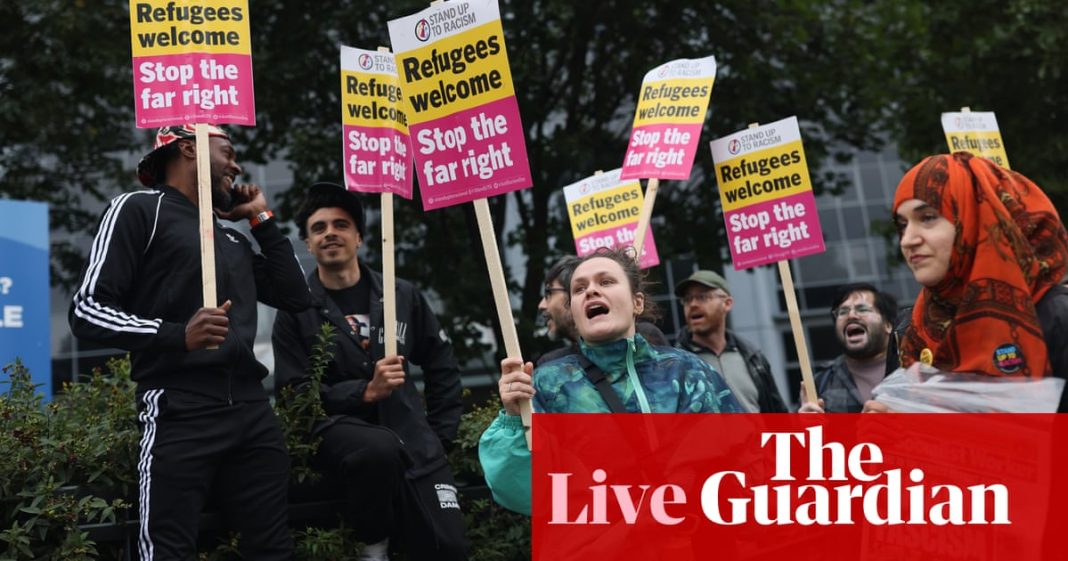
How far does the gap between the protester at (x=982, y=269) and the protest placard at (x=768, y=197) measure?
12.0 ft

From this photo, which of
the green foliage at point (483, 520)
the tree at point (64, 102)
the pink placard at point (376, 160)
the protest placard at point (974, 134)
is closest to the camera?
the green foliage at point (483, 520)

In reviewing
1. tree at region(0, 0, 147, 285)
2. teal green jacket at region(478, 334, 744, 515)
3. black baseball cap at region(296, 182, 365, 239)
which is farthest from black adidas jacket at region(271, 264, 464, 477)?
tree at region(0, 0, 147, 285)

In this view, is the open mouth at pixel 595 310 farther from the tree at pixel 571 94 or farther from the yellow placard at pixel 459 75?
the tree at pixel 571 94

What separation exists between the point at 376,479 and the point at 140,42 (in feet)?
6.57

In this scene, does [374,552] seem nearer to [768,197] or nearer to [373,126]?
[373,126]

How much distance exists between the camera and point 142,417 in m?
4.64

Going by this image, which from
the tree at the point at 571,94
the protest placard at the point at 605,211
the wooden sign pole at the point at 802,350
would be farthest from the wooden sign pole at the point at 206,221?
the tree at the point at 571,94

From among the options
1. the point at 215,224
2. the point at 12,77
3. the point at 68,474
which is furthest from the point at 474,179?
the point at 12,77

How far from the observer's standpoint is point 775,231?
7453 mm

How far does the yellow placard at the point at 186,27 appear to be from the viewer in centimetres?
530

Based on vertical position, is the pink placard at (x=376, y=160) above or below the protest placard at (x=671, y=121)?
below

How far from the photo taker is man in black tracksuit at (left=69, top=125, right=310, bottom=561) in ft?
14.9

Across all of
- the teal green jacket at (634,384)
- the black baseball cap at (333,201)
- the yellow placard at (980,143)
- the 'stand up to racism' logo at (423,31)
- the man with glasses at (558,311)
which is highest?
the 'stand up to racism' logo at (423,31)

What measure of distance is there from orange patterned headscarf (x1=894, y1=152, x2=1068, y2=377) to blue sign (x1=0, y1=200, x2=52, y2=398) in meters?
6.76
